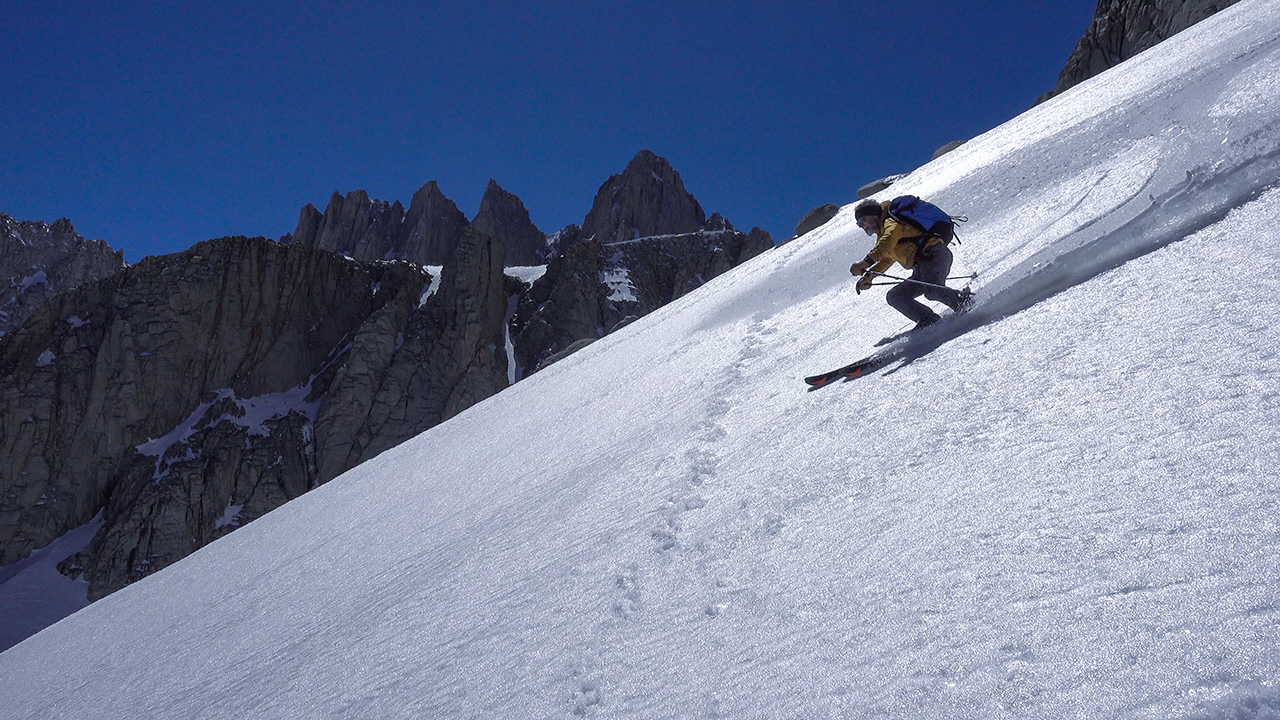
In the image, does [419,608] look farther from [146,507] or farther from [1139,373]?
[146,507]

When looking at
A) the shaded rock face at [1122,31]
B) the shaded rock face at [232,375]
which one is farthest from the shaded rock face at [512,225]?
the shaded rock face at [1122,31]

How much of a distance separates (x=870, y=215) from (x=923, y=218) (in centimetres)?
42

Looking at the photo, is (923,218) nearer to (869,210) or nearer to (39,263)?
(869,210)

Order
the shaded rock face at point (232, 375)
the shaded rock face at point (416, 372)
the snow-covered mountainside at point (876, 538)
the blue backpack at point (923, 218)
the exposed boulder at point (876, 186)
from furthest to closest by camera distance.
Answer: the shaded rock face at point (416, 372) < the shaded rock face at point (232, 375) < the exposed boulder at point (876, 186) < the blue backpack at point (923, 218) < the snow-covered mountainside at point (876, 538)

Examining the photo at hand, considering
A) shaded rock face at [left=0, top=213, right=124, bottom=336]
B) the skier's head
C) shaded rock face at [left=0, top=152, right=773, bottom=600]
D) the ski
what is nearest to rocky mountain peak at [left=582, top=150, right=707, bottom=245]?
shaded rock face at [left=0, top=152, right=773, bottom=600]

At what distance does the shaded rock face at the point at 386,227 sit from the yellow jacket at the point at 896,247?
288 ft

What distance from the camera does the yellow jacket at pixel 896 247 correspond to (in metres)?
5.60

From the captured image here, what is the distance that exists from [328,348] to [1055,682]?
64185mm

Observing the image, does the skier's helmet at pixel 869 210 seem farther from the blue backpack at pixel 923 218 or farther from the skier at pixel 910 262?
the blue backpack at pixel 923 218

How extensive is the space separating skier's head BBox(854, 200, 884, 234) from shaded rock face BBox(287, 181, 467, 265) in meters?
87.6

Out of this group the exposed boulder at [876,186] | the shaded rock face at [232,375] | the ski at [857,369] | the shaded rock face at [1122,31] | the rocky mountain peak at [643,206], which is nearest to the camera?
the ski at [857,369]

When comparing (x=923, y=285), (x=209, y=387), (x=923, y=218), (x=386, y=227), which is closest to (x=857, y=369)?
(x=923, y=285)

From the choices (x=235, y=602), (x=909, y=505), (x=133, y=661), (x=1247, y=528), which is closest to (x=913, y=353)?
(x=909, y=505)

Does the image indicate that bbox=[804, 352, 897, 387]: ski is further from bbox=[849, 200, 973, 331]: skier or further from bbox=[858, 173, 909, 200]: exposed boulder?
bbox=[858, 173, 909, 200]: exposed boulder
